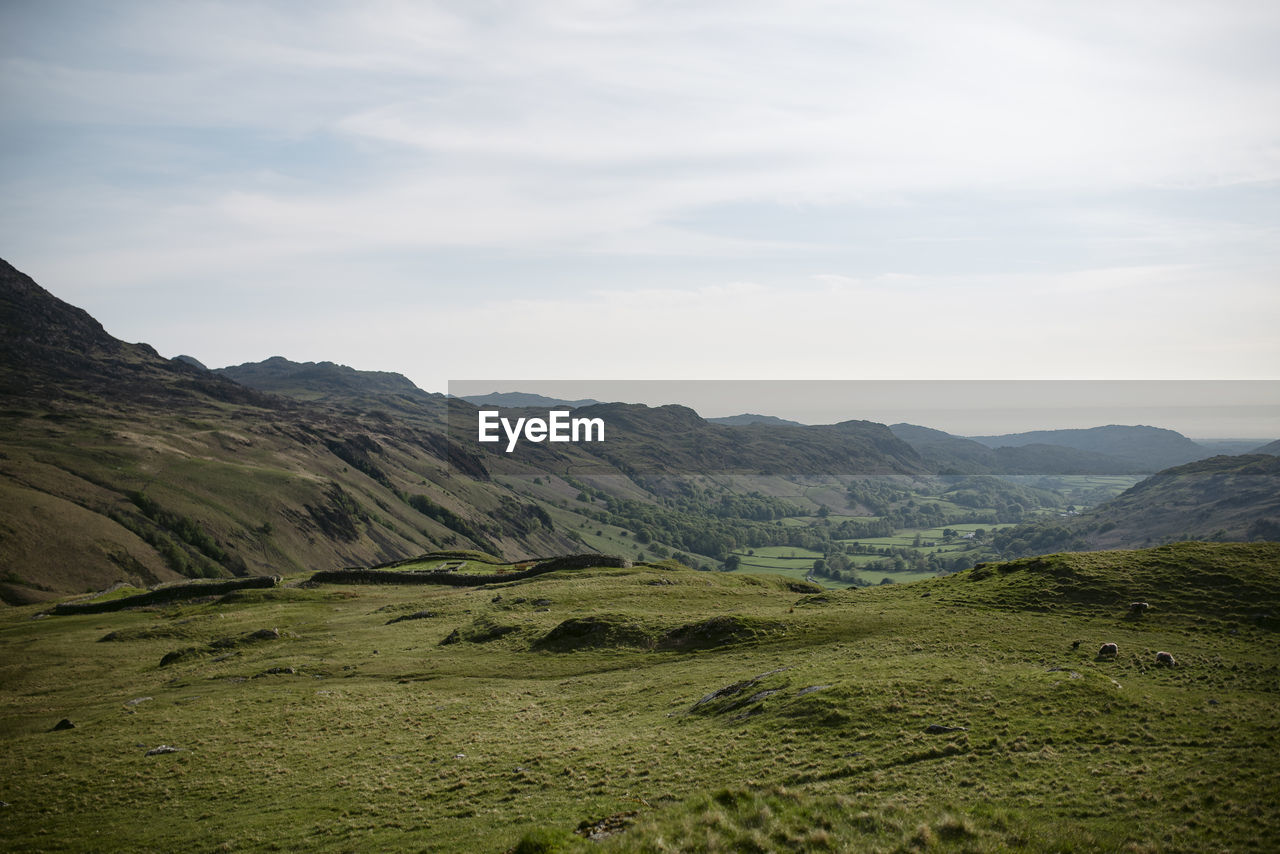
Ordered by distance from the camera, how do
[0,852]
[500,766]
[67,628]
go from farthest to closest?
[67,628] < [500,766] < [0,852]

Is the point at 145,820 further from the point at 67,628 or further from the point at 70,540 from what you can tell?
the point at 70,540

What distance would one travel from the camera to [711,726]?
103 feet

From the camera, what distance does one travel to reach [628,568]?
327 feet

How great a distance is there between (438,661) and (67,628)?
5207 cm

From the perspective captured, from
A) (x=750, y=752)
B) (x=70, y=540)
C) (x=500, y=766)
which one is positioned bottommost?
(x=70, y=540)

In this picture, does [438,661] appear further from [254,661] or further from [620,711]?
[620,711]

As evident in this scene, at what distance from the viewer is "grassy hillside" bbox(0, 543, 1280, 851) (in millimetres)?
19703

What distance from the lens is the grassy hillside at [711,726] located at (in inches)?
776

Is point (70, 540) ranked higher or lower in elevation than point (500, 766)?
lower

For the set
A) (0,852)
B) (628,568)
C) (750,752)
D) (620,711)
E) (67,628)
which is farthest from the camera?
(628,568)

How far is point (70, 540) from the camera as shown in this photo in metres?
143

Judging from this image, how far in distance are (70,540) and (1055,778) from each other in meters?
181

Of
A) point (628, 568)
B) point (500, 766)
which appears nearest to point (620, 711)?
point (500, 766)

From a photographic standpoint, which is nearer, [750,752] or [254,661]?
[750,752]
